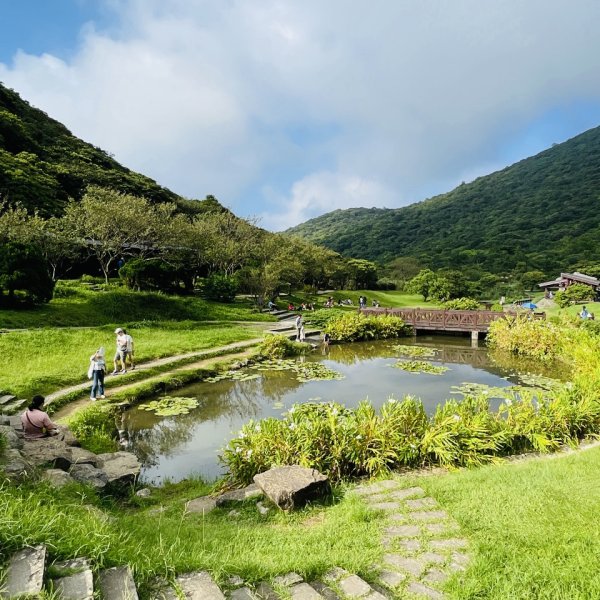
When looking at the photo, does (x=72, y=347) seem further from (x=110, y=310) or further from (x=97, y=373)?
(x=110, y=310)

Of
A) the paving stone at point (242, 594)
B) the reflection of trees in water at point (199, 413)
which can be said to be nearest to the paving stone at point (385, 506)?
the paving stone at point (242, 594)

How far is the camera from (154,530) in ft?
13.3

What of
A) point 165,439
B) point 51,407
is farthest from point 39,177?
point 165,439

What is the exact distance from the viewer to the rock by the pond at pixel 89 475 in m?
5.65

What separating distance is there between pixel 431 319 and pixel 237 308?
13252mm

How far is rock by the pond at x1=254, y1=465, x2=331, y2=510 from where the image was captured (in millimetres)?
5043

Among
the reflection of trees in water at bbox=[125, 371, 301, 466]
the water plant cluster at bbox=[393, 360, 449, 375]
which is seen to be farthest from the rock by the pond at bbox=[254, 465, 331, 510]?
the water plant cluster at bbox=[393, 360, 449, 375]

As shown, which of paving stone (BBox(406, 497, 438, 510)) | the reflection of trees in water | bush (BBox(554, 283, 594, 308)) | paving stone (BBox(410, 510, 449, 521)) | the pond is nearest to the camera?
paving stone (BBox(410, 510, 449, 521))

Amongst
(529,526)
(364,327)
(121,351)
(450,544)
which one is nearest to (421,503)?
(450,544)

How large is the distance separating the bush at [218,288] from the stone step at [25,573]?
2781cm

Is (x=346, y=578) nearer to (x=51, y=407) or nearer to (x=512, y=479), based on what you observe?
(x=512, y=479)

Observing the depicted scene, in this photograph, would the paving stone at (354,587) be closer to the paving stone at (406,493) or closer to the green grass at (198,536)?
the green grass at (198,536)

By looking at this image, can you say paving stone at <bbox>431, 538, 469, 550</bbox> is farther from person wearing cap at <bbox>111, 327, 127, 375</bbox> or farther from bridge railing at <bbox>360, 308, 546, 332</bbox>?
bridge railing at <bbox>360, 308, 546, 332</bbox>

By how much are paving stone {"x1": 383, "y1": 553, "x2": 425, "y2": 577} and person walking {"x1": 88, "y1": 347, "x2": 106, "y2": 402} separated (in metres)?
9.57
